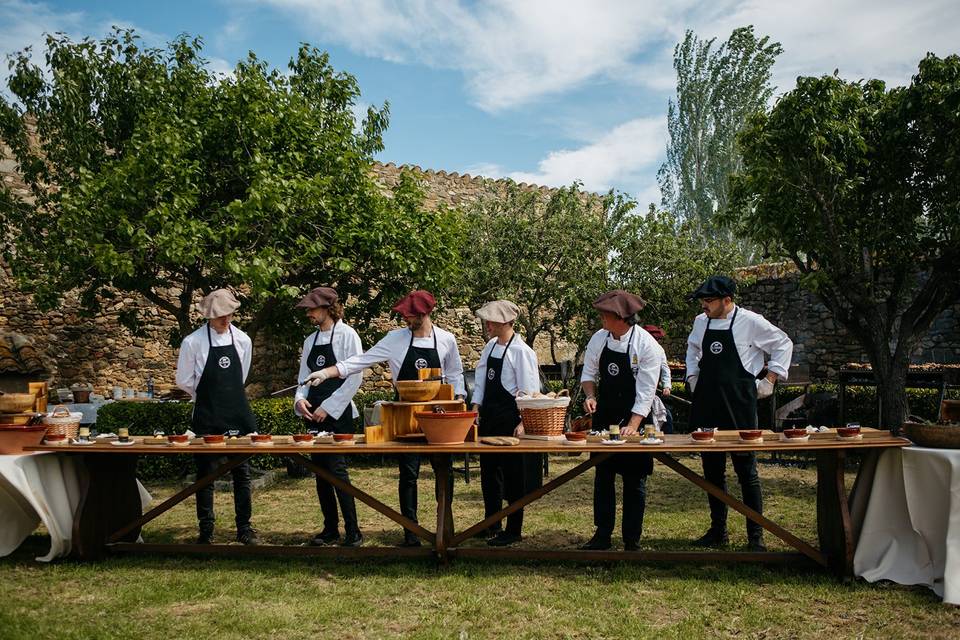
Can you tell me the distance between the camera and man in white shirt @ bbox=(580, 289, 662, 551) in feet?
14.6

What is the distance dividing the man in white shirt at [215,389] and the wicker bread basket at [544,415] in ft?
6.66

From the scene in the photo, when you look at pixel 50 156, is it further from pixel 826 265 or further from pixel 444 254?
pixel 826 265

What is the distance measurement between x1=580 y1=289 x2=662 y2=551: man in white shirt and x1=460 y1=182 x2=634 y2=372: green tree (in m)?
5.89

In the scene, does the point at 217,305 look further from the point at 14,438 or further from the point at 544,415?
the point at 544,415

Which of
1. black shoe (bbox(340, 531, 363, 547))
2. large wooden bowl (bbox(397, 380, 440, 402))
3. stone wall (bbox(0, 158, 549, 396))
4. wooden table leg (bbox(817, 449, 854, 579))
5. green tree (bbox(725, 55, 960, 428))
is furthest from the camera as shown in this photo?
stone wall (bbox(0, 158, 549, 396))

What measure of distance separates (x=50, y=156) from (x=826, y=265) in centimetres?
940

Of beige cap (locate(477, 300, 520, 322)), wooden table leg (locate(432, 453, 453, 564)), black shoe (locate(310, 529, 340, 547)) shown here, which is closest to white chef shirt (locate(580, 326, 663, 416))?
beige cap (locate(477, 300, 520, 322))

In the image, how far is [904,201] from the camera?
25.1ft

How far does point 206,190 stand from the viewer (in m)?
8.33

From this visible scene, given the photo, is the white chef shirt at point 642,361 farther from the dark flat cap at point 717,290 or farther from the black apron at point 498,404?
the black apron at point 498,404

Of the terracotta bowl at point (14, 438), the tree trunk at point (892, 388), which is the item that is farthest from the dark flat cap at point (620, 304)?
the tree trunk at point (892, 388)

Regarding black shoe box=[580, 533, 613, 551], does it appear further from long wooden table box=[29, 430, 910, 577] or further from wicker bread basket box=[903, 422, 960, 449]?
wicker bread basket box=[903, 422, 960, 449]

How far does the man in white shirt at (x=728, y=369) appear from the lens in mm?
4676

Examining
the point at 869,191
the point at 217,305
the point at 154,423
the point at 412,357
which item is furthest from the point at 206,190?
the point at 869,191
